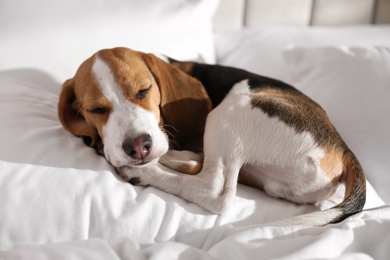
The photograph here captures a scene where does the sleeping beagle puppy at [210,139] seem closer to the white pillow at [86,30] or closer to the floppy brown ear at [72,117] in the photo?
the floppy brown ear at [72,117]

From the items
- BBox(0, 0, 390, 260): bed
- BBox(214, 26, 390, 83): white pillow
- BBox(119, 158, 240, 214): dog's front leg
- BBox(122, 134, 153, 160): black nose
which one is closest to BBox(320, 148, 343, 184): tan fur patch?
BBox(0, 0, 390, 260): bed

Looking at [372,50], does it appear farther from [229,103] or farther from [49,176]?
[49,176]

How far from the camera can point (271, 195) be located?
149 cm

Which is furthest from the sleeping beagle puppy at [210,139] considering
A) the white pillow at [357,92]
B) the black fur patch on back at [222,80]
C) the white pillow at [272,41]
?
the white pillow at [272,41]

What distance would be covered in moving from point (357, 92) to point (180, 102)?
2.70ft

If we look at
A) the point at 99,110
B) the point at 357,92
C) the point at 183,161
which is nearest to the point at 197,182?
the point at 183,161

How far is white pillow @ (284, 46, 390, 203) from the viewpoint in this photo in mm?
1767

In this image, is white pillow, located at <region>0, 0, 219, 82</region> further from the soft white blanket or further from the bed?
the soft white blanket

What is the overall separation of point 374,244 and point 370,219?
0.09m

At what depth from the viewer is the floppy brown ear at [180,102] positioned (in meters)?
1.63

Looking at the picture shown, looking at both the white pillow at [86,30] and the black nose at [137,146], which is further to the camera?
the white pillow at [86,30]

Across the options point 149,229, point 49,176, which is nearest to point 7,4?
point 49,176

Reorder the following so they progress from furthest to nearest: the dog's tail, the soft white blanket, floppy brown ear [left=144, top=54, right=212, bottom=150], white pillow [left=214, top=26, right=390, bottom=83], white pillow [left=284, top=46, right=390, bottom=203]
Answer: white pillow [left=214, top=26, right=390, bottom=83], white pillow [left=284, top=46, right=390, bottom=203], floppy brown ear [left=144, top=54, right=212, bottom=150], the dog's tail, the soft white blanket

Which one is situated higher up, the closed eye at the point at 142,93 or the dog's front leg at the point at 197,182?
the closed eye at the point at 142,93
